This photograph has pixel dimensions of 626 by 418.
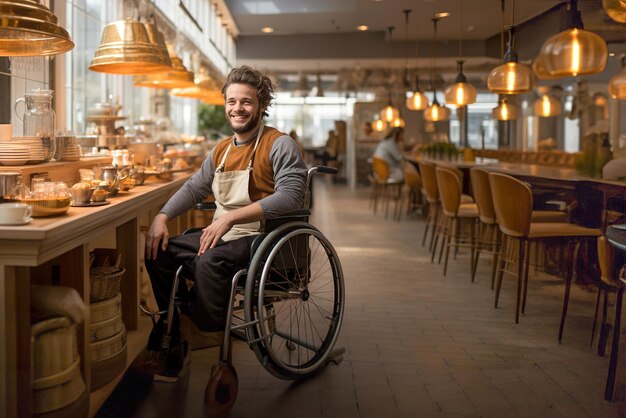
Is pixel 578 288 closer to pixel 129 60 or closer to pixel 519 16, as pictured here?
pixel 129 60

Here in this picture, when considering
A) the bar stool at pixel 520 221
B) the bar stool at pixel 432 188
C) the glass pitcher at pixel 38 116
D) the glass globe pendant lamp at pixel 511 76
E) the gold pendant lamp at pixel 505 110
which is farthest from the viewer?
the gold pendant lamp at pixel 505 110

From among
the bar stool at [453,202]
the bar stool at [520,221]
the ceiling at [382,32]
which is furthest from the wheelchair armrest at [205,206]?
the ceiling at [382,32]

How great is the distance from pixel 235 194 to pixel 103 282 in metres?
0.67

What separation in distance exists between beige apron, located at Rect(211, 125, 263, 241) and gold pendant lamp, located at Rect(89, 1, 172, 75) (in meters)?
1.19

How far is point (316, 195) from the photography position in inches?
581

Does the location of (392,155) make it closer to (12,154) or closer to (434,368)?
(434,368)

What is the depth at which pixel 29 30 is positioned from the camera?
92.4 inches

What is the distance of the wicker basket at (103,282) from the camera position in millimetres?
2861

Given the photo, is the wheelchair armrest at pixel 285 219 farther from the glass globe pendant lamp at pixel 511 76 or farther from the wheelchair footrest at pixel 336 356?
the glass globe pendant lamp at pixel 511 76

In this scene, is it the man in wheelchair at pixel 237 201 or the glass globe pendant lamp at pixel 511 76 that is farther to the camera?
the glass globe pendant lamp at pixel 511 76

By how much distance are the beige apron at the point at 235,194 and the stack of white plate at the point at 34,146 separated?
0.76 metres

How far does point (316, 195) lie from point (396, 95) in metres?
5.36

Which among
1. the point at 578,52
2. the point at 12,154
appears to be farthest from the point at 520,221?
the point at 12,154

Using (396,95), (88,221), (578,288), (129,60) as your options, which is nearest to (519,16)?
(578,288)
